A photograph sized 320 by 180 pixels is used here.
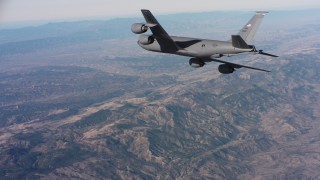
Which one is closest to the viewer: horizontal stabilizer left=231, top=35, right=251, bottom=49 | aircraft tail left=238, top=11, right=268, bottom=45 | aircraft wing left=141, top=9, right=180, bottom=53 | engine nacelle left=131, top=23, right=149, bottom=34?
aircraft wing left=141, top=9, right=180, bottom=53

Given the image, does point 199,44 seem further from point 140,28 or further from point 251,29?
point 140,28

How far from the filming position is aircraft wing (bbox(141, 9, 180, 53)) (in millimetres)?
60931

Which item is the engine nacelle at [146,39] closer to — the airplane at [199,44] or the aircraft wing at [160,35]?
the airplane at [199,44]

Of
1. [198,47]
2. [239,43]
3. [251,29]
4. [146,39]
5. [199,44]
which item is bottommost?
[198,47]

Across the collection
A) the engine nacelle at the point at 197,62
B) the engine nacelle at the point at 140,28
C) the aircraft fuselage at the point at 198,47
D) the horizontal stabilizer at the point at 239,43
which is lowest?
the engine nacelle at the point at 197,62

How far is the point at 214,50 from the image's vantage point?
67438 millimetres

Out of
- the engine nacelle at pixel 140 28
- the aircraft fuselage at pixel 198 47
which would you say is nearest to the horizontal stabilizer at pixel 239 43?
the aircraft fuselage at pixel 198 47

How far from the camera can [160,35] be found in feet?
219

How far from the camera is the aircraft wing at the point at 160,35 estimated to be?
200 ft

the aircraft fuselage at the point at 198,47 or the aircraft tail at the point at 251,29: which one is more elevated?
the aircraft tail at the point at 251,29

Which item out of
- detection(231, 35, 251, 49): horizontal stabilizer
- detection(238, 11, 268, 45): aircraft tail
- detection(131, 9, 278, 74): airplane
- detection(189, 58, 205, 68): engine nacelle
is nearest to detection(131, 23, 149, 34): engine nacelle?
detection(131, 9, 278, 74): airplane

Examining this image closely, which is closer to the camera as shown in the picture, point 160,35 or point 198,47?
point 160,35

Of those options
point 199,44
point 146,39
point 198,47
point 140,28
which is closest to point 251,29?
point 199,44

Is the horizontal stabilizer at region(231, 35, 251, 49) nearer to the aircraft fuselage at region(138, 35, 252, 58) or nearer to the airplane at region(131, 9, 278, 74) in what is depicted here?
the airplane at region(131, 9, 278, 74)
